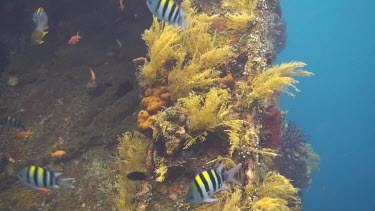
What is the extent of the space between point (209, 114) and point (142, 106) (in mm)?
1903

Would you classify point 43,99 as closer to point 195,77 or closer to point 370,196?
point 195,77

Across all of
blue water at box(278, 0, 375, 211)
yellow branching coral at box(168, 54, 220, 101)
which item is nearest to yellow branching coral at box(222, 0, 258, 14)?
yellow branching coral at box(168, 54, 220, 101)

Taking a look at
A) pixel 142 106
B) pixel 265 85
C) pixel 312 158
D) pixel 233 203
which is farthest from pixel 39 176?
pixel 312 158

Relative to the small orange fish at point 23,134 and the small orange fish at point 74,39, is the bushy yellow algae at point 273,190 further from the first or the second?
the small orange fish at point 74,39

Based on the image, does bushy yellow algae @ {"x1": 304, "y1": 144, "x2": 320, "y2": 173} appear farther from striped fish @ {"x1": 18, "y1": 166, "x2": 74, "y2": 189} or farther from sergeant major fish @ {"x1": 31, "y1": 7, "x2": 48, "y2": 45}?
striped fish @ {"x1": 18, "y1": 166, "x2": 74, "y2": 189}

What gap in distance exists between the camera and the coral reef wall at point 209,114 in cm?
446

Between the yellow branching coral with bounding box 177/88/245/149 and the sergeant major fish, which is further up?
the sergeant major fish

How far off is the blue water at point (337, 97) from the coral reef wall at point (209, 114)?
122 feet

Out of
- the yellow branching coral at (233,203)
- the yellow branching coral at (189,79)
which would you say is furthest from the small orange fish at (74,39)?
the yellow branching coral at (233,203)

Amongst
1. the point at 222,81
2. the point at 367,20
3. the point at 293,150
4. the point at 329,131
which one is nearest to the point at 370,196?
the point at 329,131

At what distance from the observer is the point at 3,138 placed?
627 cm

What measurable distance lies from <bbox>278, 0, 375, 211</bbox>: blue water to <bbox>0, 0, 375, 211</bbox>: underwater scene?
37.2 meters

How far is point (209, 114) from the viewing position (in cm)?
446

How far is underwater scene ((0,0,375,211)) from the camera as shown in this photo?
14.6ft
